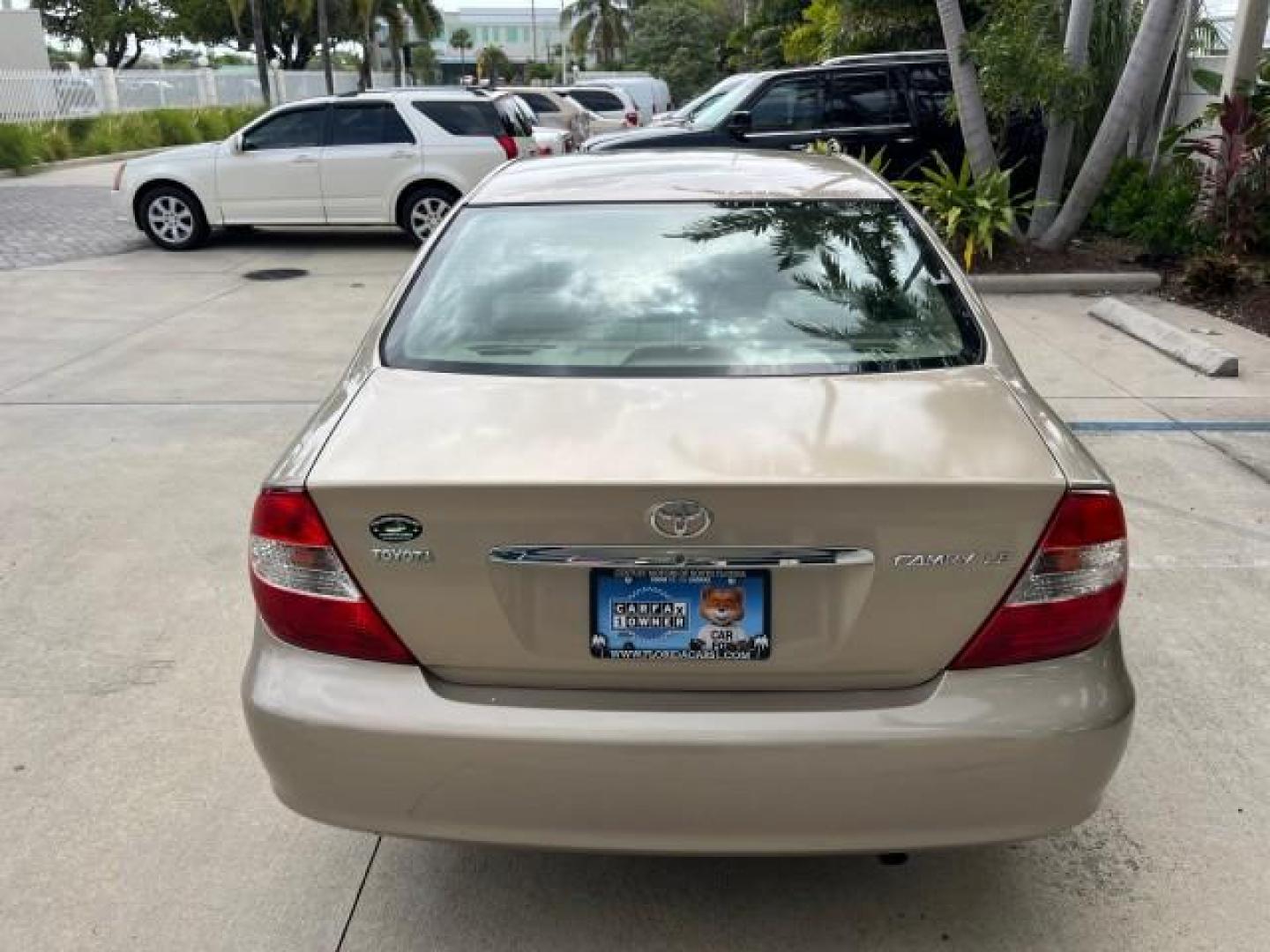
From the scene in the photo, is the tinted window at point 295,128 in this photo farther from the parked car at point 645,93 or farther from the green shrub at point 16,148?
the parked car at point 645,93

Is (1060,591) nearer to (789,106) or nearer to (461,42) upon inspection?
(789,106)

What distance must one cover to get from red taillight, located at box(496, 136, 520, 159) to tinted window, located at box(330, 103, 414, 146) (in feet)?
3.52

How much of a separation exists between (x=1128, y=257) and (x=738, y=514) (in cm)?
987

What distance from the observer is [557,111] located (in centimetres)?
1995

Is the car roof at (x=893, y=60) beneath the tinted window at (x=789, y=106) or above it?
above

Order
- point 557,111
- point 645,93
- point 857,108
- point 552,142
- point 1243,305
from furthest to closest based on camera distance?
point 645,93, point 557,111, point 552,142, point 857,108, point 1243,305

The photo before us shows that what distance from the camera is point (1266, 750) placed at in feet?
10.9

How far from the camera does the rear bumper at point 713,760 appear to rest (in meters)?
2.19

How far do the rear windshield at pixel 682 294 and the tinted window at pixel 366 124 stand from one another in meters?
9.38

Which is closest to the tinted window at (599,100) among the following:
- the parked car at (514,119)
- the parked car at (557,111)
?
the parked car at (557,111)

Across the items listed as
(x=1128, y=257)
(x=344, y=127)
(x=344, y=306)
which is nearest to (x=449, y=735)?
(x=344, y=306)

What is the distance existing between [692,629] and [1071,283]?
8.91 m

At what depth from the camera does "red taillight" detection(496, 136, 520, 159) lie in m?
12.1

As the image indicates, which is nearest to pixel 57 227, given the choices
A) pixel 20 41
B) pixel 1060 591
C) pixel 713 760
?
pixel 713 760
